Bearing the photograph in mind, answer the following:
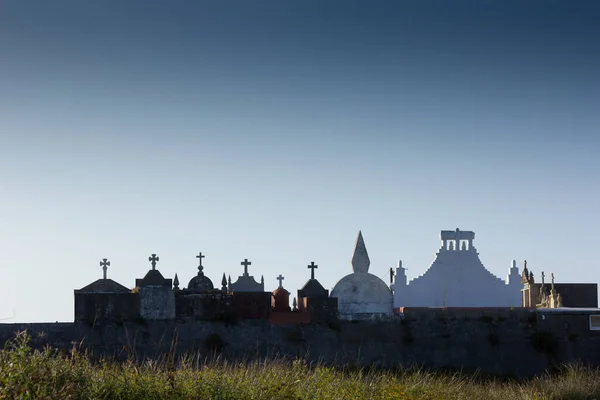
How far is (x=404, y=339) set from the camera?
94.8 feet

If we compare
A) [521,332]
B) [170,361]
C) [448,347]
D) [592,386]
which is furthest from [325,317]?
[170,361]

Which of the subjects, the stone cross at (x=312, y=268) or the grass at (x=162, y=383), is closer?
the grass at (x=162, y=383)

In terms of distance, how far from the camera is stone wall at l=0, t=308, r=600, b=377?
1069 inches

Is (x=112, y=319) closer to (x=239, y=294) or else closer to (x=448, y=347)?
(x=239, y=294)

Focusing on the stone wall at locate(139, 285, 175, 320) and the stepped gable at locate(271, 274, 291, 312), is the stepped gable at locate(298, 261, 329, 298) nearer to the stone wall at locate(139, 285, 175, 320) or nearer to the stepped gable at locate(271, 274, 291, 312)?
the stepped gable at locate(271, 274, 291, 312)

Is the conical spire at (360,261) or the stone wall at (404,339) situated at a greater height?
the conical spire at (360,261)

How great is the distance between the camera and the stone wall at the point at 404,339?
89.1 ft

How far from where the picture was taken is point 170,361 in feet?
48.0

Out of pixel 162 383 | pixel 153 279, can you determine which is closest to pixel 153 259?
pixel 153 279

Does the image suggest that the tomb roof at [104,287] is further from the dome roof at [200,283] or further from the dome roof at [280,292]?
the dome roof at [280,292]

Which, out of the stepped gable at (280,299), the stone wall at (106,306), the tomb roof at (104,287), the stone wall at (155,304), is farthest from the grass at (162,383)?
the tomb roof at (104,287)

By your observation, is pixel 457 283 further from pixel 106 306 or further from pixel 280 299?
pixel 106 306

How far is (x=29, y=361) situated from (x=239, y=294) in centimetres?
1510

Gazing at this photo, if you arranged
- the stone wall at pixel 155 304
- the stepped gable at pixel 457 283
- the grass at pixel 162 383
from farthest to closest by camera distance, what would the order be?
the stepped gable at pixel 457 283 < the stone wall at pixel 155 304 < the grass at pixel 162 383
